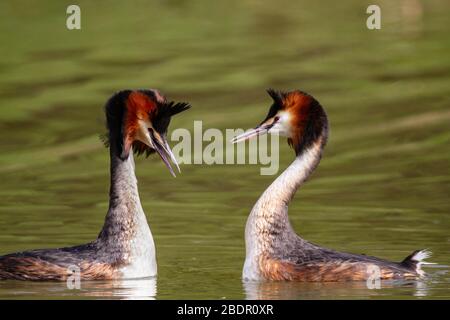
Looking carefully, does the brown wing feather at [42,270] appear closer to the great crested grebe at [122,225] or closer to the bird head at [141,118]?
the great crested grebe at [122,225]

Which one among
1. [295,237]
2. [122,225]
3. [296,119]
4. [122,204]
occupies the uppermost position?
[296,119]

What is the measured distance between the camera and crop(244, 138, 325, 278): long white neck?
55.6ft

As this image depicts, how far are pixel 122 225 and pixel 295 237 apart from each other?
1822mm

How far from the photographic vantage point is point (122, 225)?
16984 millimetres

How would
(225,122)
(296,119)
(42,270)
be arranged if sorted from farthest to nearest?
(225,122), (296,119), (42,270)

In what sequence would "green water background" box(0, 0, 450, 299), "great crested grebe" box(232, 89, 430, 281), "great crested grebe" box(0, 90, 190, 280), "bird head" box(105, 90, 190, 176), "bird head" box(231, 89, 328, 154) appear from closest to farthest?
"great crested grebe" box(232, 89, 430, 281)
"great crested grebe" box(0, 90, 190, 280)
"bird head" box(105, 90, 190, 176)
"bird head" box(231, 89, 328, 154)
"green water background" box(0, 0, 450, 299)

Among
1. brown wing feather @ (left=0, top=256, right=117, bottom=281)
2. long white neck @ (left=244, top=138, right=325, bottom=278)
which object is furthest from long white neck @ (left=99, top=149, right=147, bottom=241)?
long white neck @ (left=244, top=138, right=325, bottom=278)

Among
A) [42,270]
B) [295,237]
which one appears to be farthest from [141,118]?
[295,237]

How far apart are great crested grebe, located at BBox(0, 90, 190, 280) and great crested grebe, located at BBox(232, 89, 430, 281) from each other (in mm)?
948

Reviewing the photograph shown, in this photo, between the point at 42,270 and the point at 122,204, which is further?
the point at 122,204

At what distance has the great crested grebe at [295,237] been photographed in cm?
1653

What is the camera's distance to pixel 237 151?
2748 cm

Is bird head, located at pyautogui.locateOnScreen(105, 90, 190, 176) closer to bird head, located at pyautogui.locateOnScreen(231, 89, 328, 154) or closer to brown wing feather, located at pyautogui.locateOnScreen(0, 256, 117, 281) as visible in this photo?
bird head, located at pyautogui.locateOnScreen(231, 89, 328, 154)

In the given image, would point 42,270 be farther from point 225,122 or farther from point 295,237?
point 225,122
